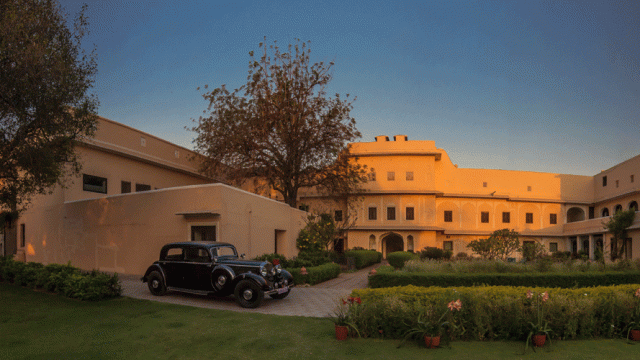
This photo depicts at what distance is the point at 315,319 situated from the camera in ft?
29.0

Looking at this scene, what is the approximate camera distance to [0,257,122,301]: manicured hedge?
1084 centimetres

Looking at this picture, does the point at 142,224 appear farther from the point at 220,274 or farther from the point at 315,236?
the point at 315,236

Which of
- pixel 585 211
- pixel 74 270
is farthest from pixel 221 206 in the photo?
pixel 585 211

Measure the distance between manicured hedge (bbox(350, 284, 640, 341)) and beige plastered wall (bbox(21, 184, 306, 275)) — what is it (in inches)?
353

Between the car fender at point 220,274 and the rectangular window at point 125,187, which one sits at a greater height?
the rectangular window at point 125,187

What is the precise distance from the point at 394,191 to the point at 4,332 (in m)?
31.1

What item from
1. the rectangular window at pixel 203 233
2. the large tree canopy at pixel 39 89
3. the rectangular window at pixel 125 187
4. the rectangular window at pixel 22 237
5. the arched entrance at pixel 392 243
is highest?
the large tree canopy at pixel 39 89

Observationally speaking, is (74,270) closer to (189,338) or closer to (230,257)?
(230,257)

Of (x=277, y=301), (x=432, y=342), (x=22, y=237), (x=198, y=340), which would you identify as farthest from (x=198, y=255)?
(x=22, y=237)

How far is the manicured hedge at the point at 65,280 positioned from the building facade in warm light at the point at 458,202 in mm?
24312

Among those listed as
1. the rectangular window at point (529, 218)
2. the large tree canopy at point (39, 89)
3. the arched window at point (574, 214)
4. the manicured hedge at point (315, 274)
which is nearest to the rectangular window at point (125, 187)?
the large tree canopy at point (39, 89)

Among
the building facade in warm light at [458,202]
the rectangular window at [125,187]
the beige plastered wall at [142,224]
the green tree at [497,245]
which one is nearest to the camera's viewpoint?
the beige plastered wall at [142,224]

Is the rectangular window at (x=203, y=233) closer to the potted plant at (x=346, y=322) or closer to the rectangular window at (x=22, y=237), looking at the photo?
the potted plant at (x=346, y=322)

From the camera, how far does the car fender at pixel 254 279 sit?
34.3 ft
